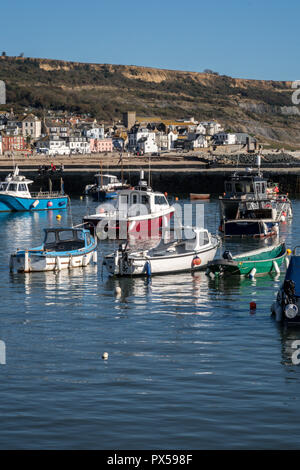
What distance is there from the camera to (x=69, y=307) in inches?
970

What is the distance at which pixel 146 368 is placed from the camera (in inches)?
697

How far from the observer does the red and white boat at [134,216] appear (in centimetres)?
4194

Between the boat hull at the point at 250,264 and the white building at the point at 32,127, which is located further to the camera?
the white building at the point at 32,127

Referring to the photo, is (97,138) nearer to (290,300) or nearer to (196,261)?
(196,261)

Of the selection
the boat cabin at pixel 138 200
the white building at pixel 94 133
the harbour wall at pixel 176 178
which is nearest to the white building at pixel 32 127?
the white building at pixel 94 133

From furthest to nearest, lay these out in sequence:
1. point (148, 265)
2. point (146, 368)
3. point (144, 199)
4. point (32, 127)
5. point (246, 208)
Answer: point (32, 127)
point (246, 208)
point (144, 199)
point (148, 265)
point (146, 368)

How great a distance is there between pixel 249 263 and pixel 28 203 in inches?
1523

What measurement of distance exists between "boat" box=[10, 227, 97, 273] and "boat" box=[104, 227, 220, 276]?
2160 millimetres

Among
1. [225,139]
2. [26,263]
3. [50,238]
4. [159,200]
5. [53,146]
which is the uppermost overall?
[225,139]

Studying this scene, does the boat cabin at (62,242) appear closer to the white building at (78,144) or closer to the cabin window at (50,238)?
the cabin window at (50,238)

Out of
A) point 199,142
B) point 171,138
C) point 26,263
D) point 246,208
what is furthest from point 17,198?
point 171,138

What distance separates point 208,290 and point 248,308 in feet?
10.4

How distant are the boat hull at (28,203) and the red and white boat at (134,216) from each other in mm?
22057
